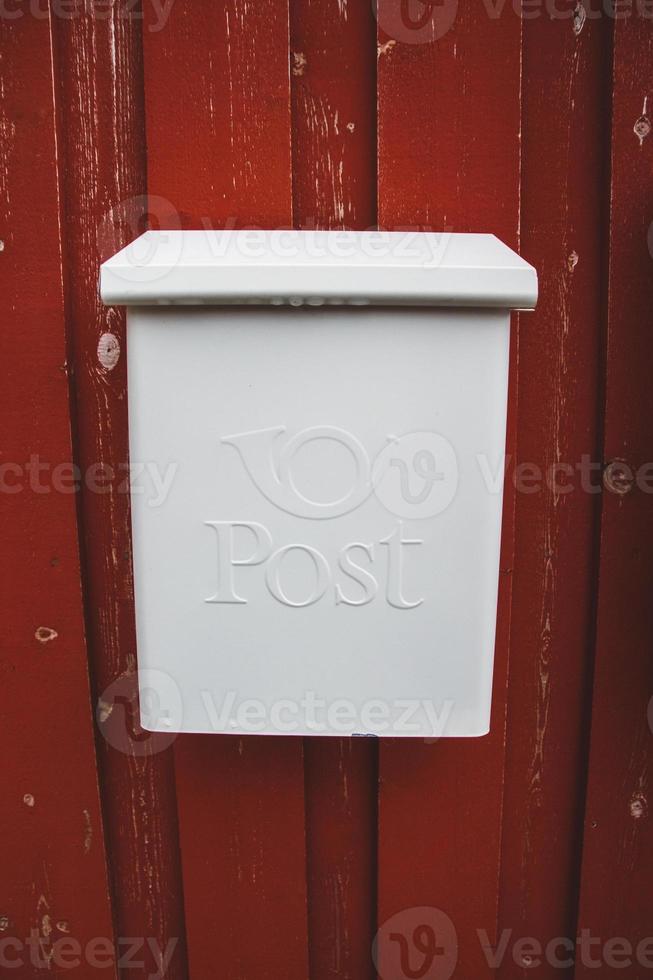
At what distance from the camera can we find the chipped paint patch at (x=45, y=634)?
2.57ft

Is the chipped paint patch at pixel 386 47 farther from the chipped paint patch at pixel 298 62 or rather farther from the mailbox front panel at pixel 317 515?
the mailbox front panel at pixel 317 515

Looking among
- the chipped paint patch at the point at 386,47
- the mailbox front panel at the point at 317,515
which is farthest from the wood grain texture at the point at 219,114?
the mailbox front panel at the point at 317,515

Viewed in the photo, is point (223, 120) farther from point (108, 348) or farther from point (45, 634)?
point (45, 634)

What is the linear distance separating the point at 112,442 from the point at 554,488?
571mm

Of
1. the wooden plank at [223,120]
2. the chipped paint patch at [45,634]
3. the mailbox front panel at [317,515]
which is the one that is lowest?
the chipped paint patch at [45,634]

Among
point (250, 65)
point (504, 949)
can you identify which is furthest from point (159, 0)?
point (504, 949)

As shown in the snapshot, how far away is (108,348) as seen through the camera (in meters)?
0.75

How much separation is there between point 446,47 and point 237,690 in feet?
2.48

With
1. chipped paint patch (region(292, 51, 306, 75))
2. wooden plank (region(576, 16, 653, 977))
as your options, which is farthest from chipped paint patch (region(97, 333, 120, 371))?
wooden plank (region(576, 16, 653, 977))

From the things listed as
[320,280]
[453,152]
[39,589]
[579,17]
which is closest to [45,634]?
[39,589]

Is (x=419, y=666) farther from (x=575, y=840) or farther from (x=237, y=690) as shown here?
(x=575, y=840)

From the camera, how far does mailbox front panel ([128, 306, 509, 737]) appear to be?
0.57 m

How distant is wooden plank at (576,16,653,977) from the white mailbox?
248 mm

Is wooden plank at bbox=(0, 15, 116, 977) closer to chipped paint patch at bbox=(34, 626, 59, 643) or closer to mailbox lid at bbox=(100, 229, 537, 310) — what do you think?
chipped paint patch at bbox=(34, 626, 59, 643)
